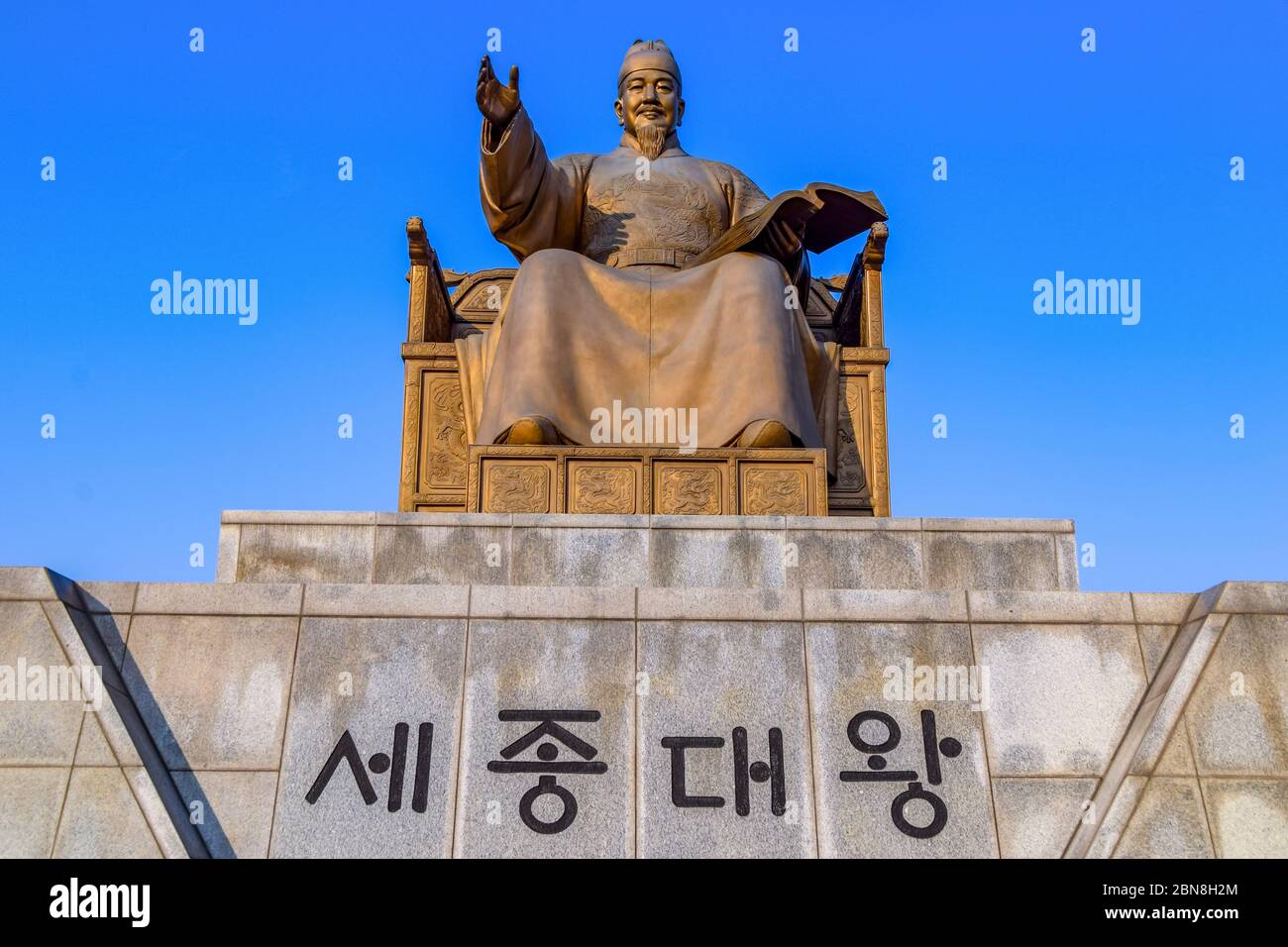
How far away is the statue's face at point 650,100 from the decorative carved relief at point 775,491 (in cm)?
389

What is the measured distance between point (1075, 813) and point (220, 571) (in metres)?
4.06

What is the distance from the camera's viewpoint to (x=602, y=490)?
314 inches

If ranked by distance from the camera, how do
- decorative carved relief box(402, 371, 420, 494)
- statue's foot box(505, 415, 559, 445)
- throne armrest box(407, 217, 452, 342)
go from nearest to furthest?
1. statue's foot box(505, 415, 559, 445)
2. decorative carved relief box(402, 371, 420, 494)
3. throne armrest box(407, 217, 452, 342)

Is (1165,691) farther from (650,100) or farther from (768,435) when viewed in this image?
(650,100)

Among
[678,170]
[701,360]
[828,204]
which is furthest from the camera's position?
[678,170]

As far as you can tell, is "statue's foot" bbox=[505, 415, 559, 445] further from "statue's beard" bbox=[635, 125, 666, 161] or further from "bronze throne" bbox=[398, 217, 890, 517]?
"statue's beard" bbox=[635, 125, 666, 161]

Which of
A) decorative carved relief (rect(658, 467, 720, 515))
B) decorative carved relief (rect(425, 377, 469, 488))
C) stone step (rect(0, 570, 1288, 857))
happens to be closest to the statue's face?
decorative carved relief (rect(425, 377, 469, 488))

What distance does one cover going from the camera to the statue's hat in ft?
36.4

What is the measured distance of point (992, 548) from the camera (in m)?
7.33

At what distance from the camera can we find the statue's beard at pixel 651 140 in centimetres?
1090

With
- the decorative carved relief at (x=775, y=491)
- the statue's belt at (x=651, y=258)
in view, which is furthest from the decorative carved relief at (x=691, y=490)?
the statue's belt at (x=651, y=258)
